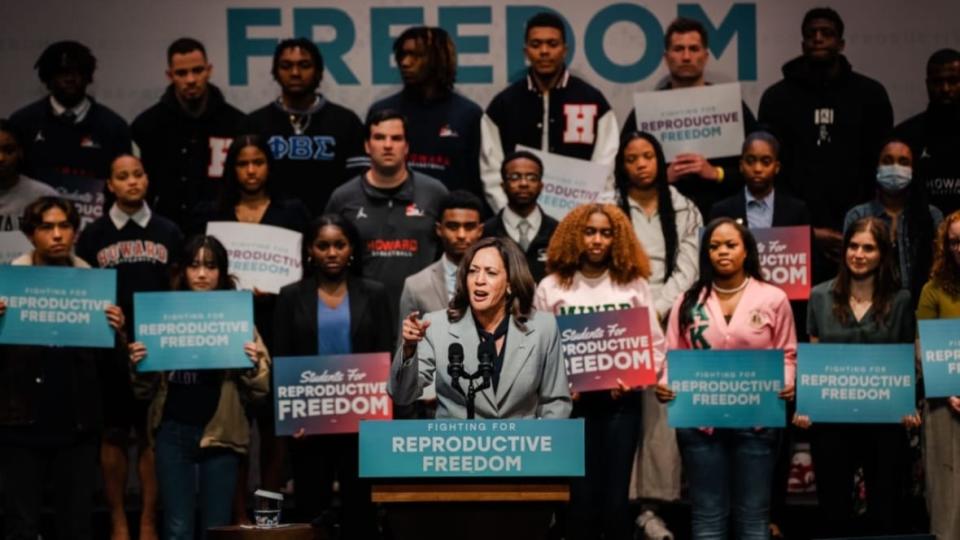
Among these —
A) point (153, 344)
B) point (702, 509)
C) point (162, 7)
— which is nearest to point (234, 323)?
point (153, 344)

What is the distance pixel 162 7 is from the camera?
10.5 meters

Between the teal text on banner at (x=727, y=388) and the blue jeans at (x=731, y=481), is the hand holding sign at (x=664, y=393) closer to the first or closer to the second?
the teal text on banner at (x=727, y=388)

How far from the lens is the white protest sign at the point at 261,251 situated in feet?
28.5

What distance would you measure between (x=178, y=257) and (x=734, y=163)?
3358mm

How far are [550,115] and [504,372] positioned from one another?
3.50 m

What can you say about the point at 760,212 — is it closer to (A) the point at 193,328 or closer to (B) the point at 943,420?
(B) the point at 943,420

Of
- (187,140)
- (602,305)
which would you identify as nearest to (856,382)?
(602,305)

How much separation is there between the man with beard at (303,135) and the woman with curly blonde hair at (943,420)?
3.29m

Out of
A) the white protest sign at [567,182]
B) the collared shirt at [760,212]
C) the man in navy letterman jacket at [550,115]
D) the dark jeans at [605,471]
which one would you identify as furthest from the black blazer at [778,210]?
the dark jeans at [605,471]

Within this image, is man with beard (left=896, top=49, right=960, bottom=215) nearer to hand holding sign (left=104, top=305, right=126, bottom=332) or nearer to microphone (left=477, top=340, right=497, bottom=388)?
microphone (left=477, top=340, right=497, bottom=388)

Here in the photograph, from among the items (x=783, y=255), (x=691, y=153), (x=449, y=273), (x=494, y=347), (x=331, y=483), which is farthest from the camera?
(x=691, y=153)

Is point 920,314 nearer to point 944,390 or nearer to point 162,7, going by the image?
point 944,390

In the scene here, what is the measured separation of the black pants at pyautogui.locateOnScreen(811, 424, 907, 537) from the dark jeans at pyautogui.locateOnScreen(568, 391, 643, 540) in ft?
3.14

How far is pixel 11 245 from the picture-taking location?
351 inches
